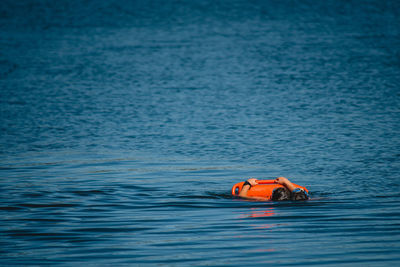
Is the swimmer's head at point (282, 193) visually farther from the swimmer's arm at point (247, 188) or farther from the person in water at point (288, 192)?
the swimmer's arm at point (247, 188)

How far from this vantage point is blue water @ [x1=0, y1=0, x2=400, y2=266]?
764 centimetres

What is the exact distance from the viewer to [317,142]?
15.9 meters

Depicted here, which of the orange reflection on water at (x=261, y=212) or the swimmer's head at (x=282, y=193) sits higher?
the swimmer's head at (x=282, y=193)

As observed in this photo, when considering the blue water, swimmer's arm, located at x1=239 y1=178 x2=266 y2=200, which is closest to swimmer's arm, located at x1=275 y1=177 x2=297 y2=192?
the blue water

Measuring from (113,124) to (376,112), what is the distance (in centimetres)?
844

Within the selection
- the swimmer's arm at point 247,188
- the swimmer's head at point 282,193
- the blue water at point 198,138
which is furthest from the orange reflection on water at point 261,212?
the swimmer's arm at point 247,188

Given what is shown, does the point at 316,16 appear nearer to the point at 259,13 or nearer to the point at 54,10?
the point at 259,13

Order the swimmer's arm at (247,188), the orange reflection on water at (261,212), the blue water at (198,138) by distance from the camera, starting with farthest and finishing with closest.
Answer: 1. the swimmer's arm at (247,188)
2. the orange reflection on water at (261,212)
3. the blue water at (198,138)

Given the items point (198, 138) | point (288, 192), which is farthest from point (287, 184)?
point (198, 138)

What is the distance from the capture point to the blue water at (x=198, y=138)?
25.1 ft

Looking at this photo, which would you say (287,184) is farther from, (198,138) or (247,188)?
(198,138)

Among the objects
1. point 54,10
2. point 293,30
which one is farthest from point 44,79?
point 54,10

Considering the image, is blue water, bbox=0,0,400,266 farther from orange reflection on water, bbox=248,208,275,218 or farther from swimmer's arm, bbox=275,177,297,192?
swimmer's arm, bbox=275,177,297,192

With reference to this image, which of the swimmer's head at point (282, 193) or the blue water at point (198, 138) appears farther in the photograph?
the swimmer's head at point (282, 193)
